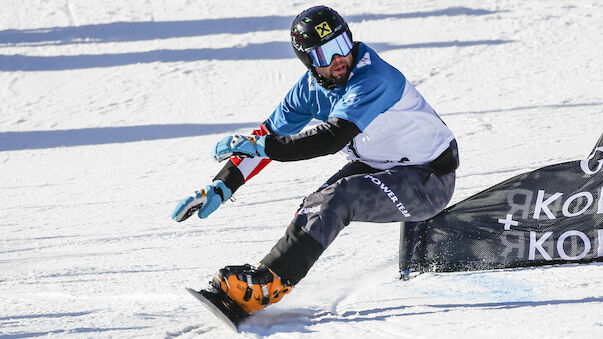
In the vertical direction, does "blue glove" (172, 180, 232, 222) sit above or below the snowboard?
above

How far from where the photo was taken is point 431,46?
33.2 feet

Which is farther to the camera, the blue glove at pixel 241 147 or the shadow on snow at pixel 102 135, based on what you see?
the shadow on snow at pixel 102 135

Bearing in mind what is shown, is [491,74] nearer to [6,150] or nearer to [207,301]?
[6,150]

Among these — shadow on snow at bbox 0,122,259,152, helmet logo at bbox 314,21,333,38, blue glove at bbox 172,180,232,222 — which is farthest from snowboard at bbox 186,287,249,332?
shadow on snow at bbox 0,122,259,152

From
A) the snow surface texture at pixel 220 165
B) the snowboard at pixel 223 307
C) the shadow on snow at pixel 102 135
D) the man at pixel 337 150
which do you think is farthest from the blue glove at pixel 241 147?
the shadow on snow at pixel 102 135

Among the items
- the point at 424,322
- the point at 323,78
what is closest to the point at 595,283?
the point at 424,322

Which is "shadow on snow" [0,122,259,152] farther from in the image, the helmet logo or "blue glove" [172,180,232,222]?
the helmet logo

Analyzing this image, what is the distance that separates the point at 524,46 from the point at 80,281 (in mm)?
6870

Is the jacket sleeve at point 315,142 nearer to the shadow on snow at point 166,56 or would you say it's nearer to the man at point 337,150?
the man at point 337,150

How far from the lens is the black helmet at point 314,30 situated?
3840 millimetres

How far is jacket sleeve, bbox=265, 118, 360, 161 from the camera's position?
360 centimetres

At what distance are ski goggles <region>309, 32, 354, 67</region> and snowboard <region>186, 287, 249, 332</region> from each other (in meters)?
1.15

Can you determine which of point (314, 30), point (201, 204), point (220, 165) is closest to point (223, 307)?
point (201, 204)

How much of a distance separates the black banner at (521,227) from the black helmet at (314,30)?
1.08m
